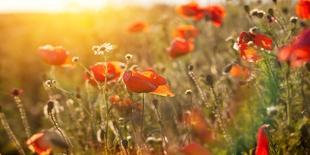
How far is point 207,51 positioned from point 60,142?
416 centimetres

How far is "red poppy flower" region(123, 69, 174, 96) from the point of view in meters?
2.82

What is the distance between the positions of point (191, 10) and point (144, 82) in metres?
2.29

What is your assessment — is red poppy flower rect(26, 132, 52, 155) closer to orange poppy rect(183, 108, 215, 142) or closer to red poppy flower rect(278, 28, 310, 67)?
orange poppy rect(183, 108, 215, 142)

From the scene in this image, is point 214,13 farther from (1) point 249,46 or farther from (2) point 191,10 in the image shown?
(1) point 249,46

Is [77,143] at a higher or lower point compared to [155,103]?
lower

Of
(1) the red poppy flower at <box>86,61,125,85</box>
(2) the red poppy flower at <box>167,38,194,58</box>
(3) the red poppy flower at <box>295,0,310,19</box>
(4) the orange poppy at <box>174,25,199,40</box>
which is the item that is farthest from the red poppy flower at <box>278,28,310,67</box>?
(4) the orange poppy at <box>174,25,199,40</box>

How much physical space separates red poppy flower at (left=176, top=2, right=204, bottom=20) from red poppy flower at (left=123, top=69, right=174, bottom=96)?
7.01ft

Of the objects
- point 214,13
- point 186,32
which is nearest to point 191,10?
point 214,13

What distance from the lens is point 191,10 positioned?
5047mm

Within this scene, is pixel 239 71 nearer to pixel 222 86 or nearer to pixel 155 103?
pixel 222 86

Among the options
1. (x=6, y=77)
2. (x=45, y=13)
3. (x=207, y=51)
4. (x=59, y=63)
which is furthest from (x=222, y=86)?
(x=45, y=13)

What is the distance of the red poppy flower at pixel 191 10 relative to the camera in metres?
5.02

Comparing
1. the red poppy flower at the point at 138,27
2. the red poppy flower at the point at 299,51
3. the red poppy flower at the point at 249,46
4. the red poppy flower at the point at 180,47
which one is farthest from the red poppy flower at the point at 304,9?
the red poppy flower at the point at 138,27

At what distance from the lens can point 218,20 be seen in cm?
512
